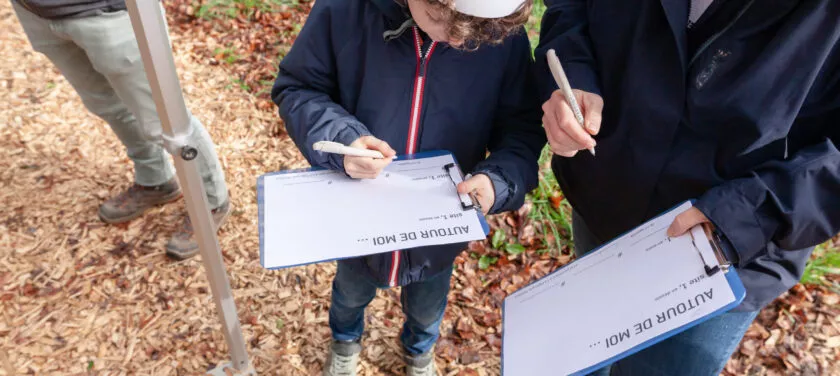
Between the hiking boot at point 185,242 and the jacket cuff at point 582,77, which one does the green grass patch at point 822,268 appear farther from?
the hiking boot at point 185,242

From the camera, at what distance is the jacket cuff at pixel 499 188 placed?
5.86 ft

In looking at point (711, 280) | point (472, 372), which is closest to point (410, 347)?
point (472, 372)

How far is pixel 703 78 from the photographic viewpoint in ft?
4.59

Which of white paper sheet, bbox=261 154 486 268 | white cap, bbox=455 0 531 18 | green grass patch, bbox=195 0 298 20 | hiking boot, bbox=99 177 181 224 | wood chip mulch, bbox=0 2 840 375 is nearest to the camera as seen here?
white cap, bbox=455 0 531 18

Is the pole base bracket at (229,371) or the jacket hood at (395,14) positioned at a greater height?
the jacket hood at (395,14)

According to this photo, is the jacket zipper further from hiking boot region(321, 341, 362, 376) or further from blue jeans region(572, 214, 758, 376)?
hiking boot region(321, 341, 362, 376)

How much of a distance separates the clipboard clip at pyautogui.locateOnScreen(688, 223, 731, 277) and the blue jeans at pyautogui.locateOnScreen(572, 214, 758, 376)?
0.34 m

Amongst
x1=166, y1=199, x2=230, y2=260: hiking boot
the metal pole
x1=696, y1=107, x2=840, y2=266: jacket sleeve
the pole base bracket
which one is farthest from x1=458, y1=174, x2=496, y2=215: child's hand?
x1=166, y1=199, x2=230, y2=260: hiking boot

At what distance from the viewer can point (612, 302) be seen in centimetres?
146

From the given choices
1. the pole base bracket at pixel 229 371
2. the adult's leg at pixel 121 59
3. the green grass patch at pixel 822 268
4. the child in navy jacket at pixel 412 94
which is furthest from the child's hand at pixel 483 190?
the green grass patch at pixel 822 268

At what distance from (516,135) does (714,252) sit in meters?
0.76

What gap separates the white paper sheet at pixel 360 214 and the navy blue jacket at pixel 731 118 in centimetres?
49

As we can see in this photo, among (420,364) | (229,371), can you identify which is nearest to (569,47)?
(420,364)

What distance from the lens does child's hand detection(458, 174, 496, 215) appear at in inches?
68.5
